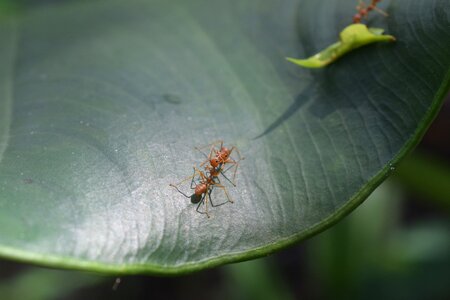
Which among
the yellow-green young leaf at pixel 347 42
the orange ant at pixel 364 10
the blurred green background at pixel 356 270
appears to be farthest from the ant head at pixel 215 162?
the blurred green background at pixel 356 270

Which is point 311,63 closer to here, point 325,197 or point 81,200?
point 325,197

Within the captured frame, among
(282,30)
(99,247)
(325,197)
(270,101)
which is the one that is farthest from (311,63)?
(99,247)

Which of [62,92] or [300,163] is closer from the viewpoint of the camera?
[300,163]

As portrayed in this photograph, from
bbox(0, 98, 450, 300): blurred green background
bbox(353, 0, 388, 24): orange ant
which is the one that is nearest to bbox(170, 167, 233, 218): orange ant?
bbox(353, 0, 388, 24): orange ant

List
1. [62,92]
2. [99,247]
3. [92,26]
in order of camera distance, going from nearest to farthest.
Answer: [99,247], [62,92], [92,26]

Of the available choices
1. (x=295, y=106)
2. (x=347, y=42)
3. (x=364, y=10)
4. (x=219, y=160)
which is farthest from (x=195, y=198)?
(x=364, y=10)

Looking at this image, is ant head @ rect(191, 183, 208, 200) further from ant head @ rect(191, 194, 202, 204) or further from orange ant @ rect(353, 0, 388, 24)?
orange ant @ rect(353, 0, 388, 24)
